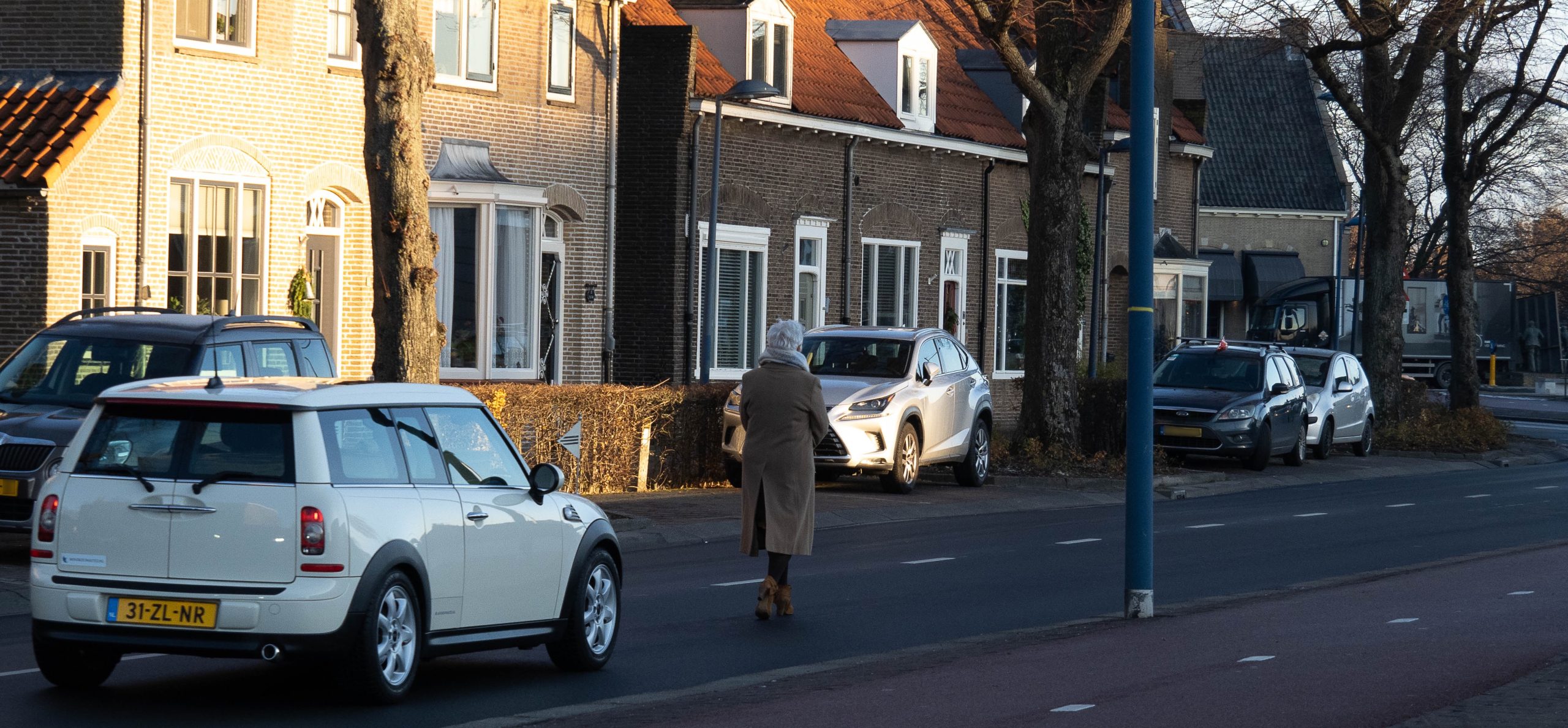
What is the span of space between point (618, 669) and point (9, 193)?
A: 1322 centimetres

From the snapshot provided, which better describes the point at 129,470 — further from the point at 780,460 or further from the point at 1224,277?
the point at 1224,277

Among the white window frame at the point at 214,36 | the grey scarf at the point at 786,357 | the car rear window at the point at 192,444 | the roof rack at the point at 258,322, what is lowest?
the car rear window at the point at 192,444

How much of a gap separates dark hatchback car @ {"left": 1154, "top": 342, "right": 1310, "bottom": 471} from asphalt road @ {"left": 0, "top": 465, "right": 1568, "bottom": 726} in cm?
252

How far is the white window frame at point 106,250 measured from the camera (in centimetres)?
2084

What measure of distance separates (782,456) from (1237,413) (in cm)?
1646

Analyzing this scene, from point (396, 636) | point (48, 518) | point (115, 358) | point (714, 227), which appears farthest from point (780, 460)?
point (714, 227)

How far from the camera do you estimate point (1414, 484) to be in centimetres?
2652

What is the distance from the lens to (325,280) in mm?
24266

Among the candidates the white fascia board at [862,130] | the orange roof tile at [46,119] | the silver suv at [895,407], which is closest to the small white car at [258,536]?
the silver suv at [895,407]

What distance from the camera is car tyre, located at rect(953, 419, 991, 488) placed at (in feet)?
76.1

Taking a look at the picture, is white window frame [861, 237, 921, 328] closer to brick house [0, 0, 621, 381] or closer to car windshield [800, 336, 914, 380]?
brick house [0, 0, 621, 381]

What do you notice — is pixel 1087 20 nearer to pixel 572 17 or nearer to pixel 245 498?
pixel 572 17

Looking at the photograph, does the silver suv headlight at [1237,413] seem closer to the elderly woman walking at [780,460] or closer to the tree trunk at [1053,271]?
the tree trunk at [1053,271]

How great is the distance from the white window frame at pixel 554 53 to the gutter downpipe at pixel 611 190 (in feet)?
2.39
